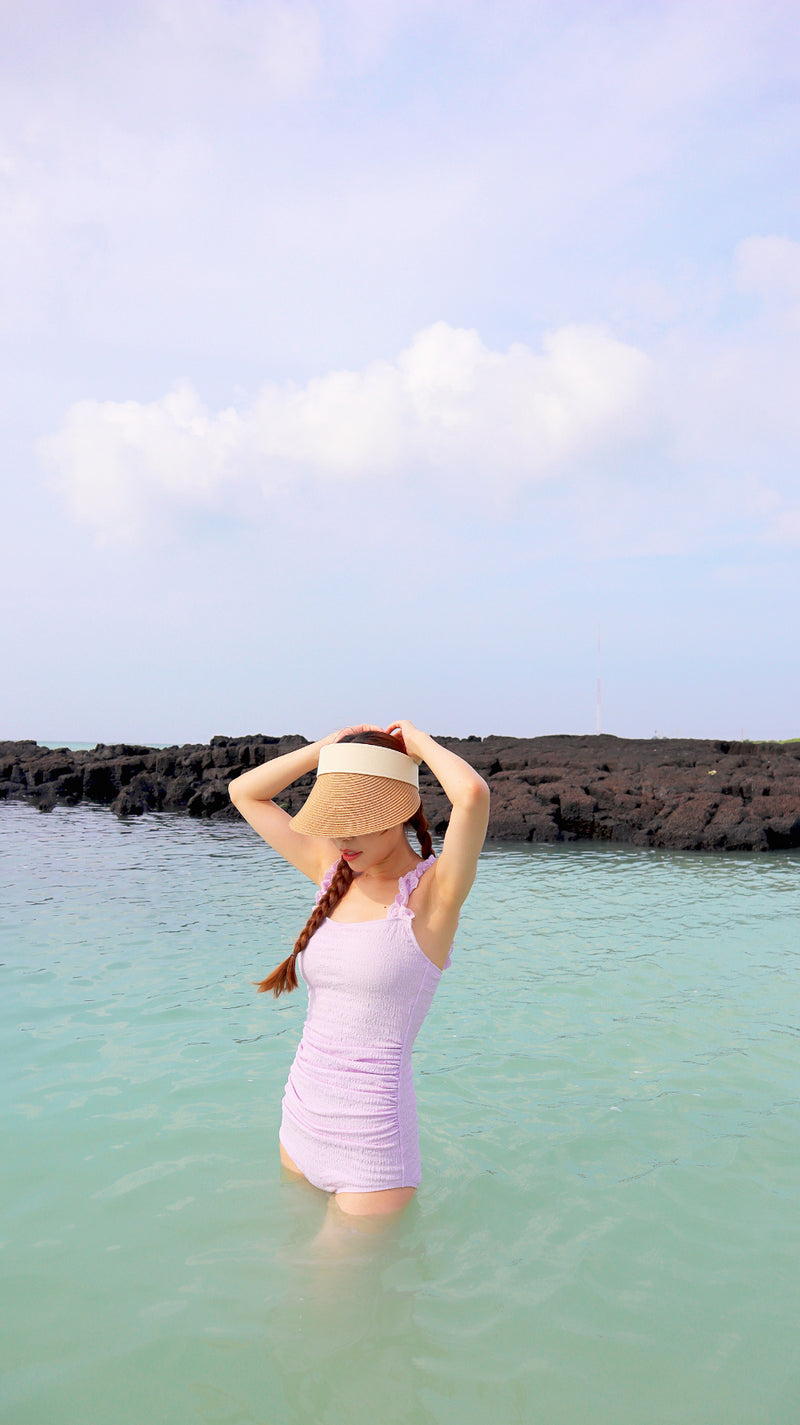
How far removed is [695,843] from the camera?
14.5m

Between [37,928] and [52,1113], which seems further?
[37,928]

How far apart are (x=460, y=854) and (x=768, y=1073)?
358 centimetres

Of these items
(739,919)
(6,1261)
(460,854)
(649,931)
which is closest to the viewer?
(460,854)

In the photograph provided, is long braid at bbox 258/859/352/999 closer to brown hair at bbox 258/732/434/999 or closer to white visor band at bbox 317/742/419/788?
brown hair at bbox 258/732/434/999

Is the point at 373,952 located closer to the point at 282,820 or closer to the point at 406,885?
the point at 406,885

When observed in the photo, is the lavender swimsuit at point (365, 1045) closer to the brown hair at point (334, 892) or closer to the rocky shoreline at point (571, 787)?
the brown hair at point (334, 892)

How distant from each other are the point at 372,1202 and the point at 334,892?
3.06ft

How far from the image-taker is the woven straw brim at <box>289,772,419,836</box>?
2.67 m

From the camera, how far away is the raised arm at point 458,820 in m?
2.57

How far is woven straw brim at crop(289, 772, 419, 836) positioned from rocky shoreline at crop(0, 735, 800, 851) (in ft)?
42.0

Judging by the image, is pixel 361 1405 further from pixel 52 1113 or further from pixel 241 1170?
pixel 52 1113

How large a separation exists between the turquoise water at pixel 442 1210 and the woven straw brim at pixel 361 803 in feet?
4.28

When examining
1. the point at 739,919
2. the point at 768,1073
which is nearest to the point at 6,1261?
the point at 768,1073

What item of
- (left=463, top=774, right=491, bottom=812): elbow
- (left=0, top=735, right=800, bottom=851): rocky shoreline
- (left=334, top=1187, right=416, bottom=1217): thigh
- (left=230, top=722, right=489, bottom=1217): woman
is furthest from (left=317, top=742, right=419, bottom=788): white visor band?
(left=0, top=735, right=800, bottom=851): rocky shoreline
